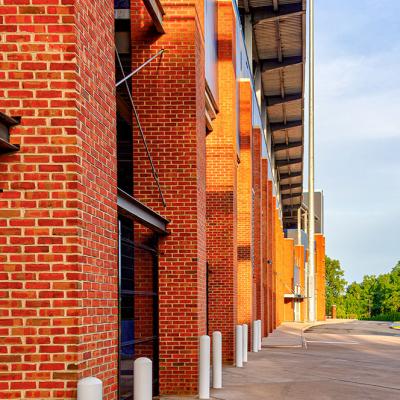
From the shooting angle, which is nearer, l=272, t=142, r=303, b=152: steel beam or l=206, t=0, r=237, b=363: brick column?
l=206, t=0, r=237, b=363: brick column

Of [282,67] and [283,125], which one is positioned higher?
[282,67]

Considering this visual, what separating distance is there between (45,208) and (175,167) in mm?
6947

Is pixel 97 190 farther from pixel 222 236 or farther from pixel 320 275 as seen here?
pixel 320 275

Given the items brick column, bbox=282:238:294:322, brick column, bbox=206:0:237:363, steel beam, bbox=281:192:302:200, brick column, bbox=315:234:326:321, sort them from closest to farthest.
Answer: brick column, bbox=206:0:237:363
brick column, bbox=282:238:294:322
steel beam, bbox=281:192:302:200
brick column, bbox=315:234:326:321

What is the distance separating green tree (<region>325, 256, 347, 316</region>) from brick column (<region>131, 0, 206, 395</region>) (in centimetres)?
11195

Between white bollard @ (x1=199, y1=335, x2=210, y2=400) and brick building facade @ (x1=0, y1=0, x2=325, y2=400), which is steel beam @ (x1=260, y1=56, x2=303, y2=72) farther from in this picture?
white bollard @ (x1=199, y1=335, x2=210, y2=400)

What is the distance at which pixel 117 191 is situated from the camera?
8828 millimetres

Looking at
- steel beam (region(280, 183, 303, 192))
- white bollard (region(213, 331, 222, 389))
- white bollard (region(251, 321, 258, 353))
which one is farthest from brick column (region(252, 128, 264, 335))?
steel beam (region(280, 183, 303, 192))

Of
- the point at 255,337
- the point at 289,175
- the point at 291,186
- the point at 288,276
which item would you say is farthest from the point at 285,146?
the point at 255,337

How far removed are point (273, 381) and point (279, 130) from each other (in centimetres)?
3962

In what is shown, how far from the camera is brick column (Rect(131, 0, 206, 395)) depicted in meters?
12.9

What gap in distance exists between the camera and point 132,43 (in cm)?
1333

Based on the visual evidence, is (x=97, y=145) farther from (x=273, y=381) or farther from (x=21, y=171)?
(x=273, y=381)

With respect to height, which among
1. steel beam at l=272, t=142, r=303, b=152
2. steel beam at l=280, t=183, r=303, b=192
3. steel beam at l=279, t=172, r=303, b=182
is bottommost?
steel beam at l=280, t=183, r=303, b=192
